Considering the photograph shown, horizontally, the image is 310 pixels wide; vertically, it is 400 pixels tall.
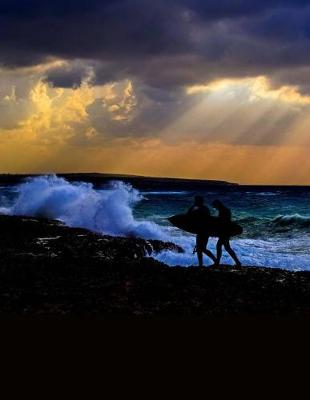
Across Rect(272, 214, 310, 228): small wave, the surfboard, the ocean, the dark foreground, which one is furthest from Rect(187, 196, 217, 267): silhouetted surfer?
Rect(272, 214, 310, 228): small wave

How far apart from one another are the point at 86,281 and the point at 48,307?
6.79 feet

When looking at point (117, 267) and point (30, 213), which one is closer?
point (117, 267)

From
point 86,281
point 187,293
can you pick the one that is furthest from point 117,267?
point 187,293

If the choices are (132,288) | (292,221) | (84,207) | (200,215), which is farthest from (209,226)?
(292,221)

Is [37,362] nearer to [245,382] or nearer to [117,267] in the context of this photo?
[245,382]

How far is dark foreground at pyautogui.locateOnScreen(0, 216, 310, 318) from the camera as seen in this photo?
9.11 m

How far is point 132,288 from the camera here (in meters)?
10.4

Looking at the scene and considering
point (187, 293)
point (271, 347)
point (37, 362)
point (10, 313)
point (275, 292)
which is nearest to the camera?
point (37, 362)

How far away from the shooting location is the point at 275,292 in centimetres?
1095

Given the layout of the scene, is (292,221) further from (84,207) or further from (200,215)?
(200,215)

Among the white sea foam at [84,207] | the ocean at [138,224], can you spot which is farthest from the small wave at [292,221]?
the white sea foam at [84,207]

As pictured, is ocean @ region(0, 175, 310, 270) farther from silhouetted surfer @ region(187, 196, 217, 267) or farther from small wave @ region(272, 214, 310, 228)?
silhouetted surfer @ region(187, 196, 217, 267)

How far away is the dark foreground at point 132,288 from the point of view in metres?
9.11

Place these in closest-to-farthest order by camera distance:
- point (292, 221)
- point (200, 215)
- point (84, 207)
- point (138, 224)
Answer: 1. point (200, 215)
2. point (138, 224)
3. point (84, 207)
4. point (292, 221)
